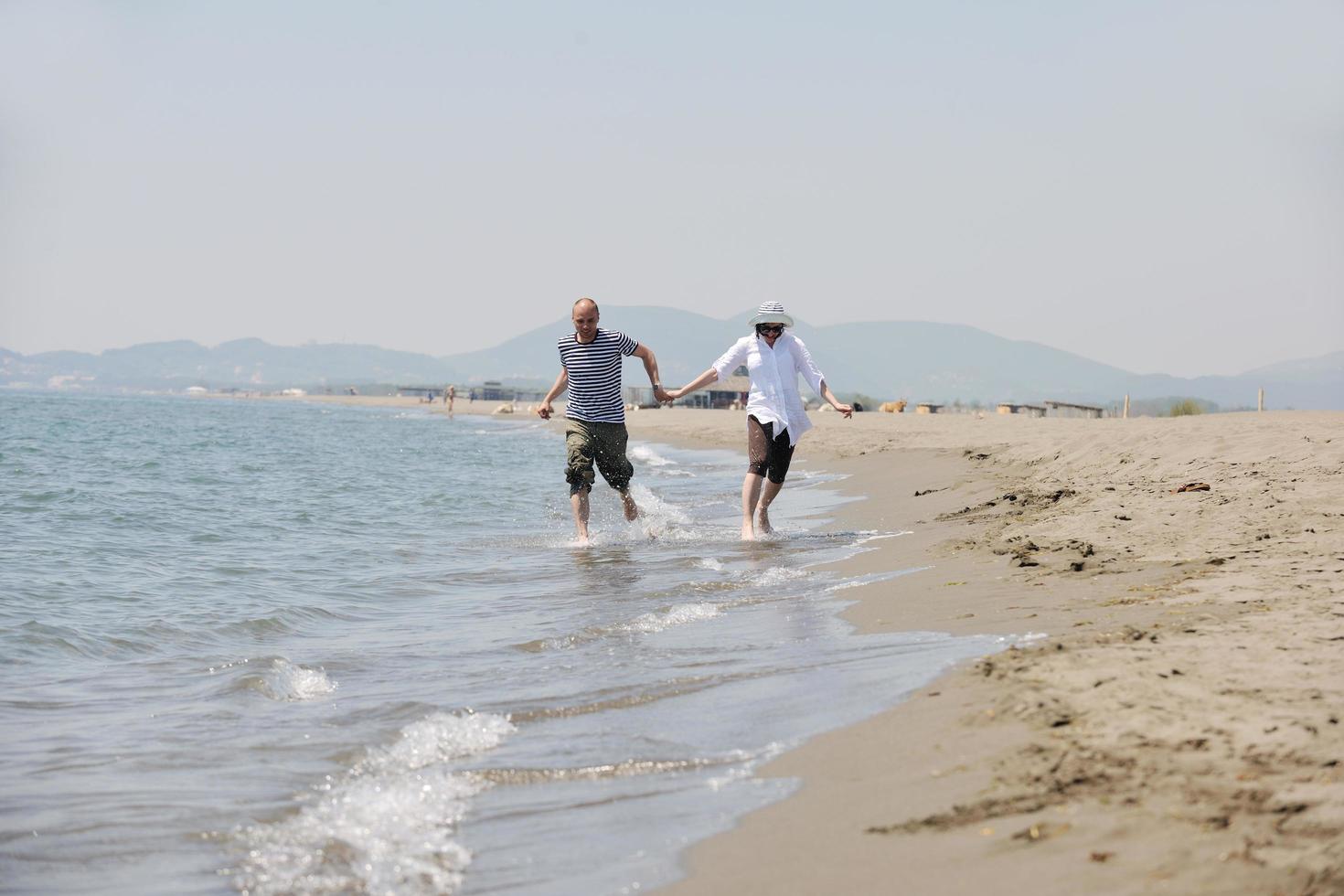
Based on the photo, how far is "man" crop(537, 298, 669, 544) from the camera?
364 inches

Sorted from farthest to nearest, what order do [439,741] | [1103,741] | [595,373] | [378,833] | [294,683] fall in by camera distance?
1. [595,373]
2. [294,683]
3. [439,741]
4. [378,833]
5. [1103,741]

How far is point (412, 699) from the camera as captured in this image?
15.4ft

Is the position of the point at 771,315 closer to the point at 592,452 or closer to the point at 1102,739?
the point at 592,452

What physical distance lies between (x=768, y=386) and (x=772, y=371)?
119mm

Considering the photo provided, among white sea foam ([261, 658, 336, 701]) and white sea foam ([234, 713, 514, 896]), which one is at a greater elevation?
white sea foam ([234, 713, 514, 896])

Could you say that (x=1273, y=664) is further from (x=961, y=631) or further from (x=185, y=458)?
(x=185, y=458)

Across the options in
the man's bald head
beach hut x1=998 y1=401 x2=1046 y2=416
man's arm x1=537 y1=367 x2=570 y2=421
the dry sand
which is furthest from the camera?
beach hut x1=998 y1=401 x2=1046 y2=416

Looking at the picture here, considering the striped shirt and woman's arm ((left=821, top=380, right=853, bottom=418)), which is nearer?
woman's arm ((left=821, top=380, right=853, bottom=418))

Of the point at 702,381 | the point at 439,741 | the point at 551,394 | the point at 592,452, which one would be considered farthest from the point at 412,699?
the point at 702,381

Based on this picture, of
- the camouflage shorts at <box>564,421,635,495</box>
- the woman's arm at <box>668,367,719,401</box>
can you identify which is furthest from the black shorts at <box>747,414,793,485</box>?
the camouflage shorts at <box>564,421,635,495</box>

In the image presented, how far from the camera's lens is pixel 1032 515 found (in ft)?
27.8

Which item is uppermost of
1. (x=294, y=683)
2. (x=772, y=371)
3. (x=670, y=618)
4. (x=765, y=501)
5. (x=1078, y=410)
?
(x=1078, y=410)

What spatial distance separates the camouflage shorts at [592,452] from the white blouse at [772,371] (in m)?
1.02

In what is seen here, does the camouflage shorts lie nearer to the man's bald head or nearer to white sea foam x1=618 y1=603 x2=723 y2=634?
the man's bald head
